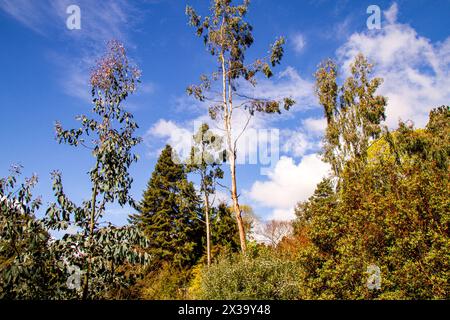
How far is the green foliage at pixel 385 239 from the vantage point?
825 cm

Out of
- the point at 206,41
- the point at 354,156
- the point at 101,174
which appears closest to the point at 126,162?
the point at 101,174

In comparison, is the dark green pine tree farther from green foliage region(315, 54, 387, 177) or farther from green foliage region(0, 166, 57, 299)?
green foliage region(0, 166, 57, 299)

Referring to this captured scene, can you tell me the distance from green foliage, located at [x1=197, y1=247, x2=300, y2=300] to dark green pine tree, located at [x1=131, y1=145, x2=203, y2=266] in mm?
15070

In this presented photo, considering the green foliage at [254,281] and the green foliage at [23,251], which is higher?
the green foliage at [23,251]

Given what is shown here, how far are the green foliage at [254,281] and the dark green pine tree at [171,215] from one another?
1507 centimetres

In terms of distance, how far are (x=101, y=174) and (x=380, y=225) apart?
7978mm

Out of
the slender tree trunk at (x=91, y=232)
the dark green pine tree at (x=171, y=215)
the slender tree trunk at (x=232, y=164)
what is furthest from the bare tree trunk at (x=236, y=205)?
the dark green pine tree at (x=171, y=215)

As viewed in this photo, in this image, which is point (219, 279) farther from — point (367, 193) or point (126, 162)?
point (126, 162)

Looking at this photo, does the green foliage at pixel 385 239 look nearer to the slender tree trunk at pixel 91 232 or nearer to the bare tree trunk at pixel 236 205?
the bare tree trunk at pixel 236 205

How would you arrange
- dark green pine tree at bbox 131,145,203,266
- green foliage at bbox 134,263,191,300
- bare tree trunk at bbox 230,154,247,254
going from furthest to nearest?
dark green pine tree at bbox 131,145,203,266, green foliage at bbox 134,263,191,300, bare tree trunk at bbox 230,154,247,254

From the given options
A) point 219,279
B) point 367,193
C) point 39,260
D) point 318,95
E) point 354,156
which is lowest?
point 219,279

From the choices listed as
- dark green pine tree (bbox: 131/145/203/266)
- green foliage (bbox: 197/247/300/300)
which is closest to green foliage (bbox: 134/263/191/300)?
dark green pine tree (bbox: 131/145/203/266)

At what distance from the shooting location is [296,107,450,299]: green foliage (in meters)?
8.25

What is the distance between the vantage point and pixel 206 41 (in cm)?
1898
